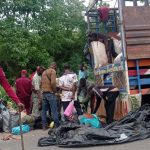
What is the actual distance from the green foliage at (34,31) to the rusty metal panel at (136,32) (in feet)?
44.0

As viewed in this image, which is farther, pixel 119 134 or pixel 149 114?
pixel 149 114

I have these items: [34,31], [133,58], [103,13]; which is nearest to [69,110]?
[133,58]

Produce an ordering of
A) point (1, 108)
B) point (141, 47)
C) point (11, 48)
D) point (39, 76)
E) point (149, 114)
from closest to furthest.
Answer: point (149, 114) < point (141, 47) < point (1, 108) < point (39, 76) < point (11, 48)

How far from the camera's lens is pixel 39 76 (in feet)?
34.6

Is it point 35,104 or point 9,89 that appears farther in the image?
point 35,104

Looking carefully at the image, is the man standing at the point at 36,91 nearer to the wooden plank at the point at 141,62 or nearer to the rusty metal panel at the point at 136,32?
the wooden plank at the point at 141,62

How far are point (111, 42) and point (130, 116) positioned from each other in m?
2.54

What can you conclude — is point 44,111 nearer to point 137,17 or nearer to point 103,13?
point 137,17

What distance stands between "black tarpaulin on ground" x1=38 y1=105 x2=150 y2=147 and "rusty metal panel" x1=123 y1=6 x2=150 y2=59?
1.34 m

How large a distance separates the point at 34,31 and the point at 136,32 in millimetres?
15294

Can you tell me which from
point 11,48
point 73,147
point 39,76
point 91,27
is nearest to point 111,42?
point 91,27

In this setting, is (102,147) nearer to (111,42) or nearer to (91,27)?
(111,42)

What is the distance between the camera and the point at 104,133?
694 cm

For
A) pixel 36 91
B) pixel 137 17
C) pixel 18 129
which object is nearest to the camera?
pixel 137 17
